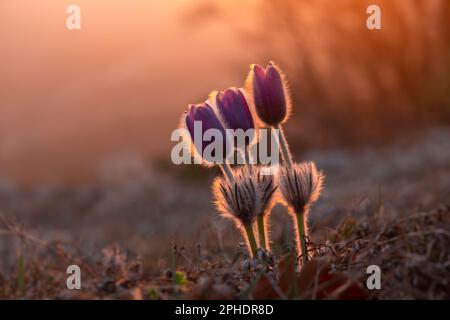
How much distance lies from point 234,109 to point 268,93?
0.55 feet

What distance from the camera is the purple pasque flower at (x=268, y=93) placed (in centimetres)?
230

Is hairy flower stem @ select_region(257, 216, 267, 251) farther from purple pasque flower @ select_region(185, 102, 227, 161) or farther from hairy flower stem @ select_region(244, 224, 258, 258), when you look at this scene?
purple pasque flower @ select_region(185, 102, 227, 161)

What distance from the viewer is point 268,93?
2.32 metres

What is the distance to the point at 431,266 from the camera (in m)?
1.84

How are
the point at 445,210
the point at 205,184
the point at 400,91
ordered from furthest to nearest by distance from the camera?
the point at 400,91 → the point at 205,184 → the point at 445,210

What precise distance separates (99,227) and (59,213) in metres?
1.18

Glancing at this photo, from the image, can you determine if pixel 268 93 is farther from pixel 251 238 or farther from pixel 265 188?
pixel 251 238

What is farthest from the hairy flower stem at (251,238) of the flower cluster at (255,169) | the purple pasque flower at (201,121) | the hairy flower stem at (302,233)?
the purple pasque flower at (201,121)

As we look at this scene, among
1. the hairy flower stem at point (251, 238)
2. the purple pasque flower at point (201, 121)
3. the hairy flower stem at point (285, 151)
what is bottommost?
the hairy flower stem at point (251, 238)

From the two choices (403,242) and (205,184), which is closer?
(403,242)

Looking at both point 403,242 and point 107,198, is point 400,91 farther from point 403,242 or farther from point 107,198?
point 403,242

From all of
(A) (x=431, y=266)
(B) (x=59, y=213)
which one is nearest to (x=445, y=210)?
(A) (x=431, y=266)

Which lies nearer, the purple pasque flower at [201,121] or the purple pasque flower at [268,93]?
the purple pasque flower at [201,121]

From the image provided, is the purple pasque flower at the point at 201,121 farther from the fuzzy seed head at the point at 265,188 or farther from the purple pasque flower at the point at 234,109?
the fuzzy seed head at the point at 265,188
